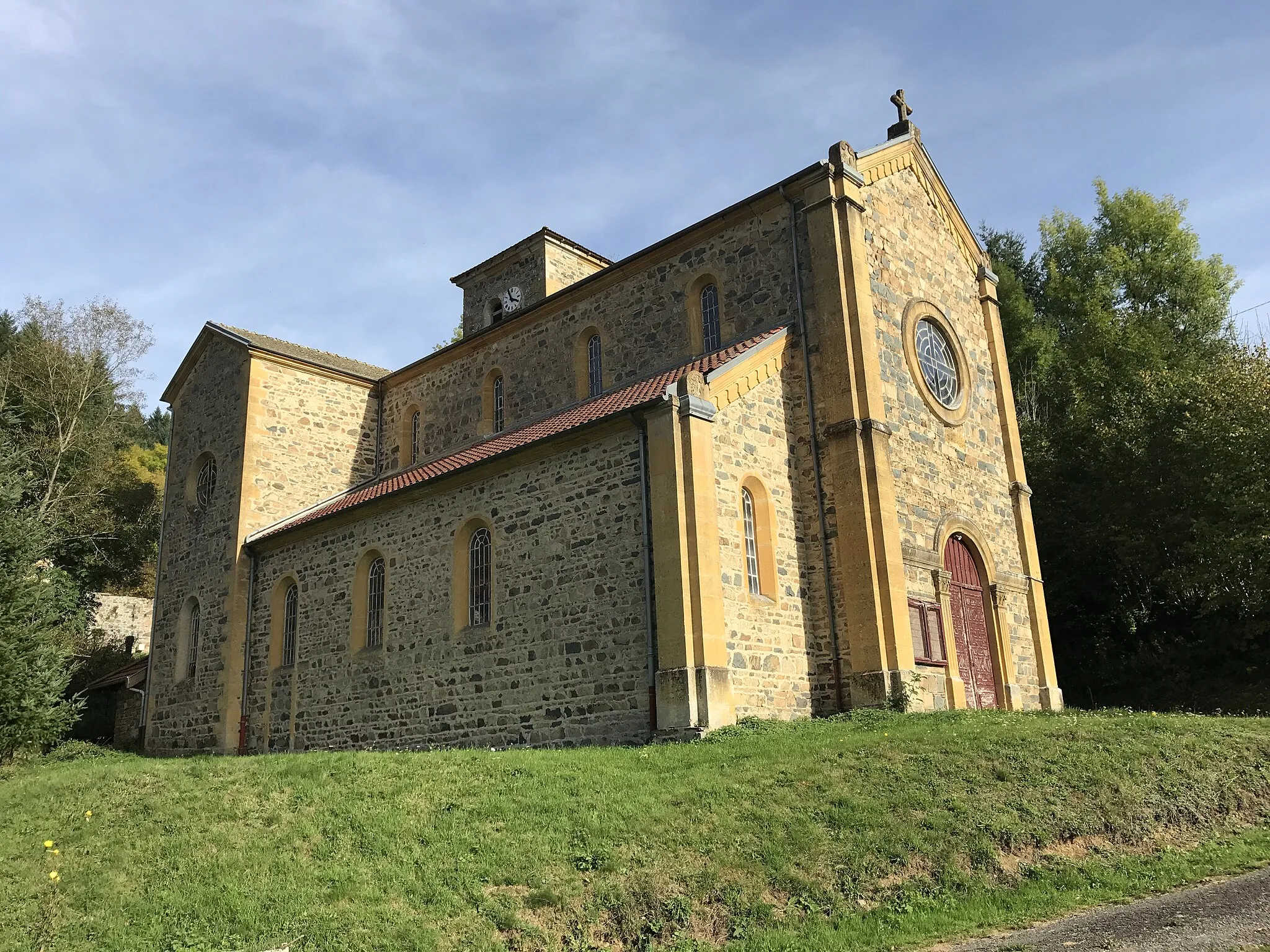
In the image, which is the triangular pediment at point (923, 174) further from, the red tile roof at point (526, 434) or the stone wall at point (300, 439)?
the stone wall at point (300, 439)

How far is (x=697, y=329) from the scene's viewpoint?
64.7 ft

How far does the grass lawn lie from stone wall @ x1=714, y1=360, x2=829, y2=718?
6.74ft

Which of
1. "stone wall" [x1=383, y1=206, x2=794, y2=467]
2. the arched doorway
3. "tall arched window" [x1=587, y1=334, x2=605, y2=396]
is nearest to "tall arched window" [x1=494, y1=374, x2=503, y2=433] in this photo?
"stone wall" [x1=383, y1=206, x2=794, y2=467]

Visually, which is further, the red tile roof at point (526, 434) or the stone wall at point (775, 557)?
the red tile roof at point (526, 434)

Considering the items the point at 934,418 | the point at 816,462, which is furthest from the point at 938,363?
the point at 816,462

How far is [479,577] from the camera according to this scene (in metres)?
17.9

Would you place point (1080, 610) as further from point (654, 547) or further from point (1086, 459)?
point (654, 547)

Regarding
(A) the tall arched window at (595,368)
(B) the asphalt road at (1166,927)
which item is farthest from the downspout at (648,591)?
(B) the asphalt road at (1166,927)

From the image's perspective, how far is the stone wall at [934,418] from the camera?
1812cm

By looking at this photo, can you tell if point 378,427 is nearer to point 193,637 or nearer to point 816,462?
point 193,637

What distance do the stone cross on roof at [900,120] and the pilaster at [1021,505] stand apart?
399cm

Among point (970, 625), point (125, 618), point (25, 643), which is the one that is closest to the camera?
point (25, 643)

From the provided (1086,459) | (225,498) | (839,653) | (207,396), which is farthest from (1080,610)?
(207,396)

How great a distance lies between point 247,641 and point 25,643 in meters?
4.87
